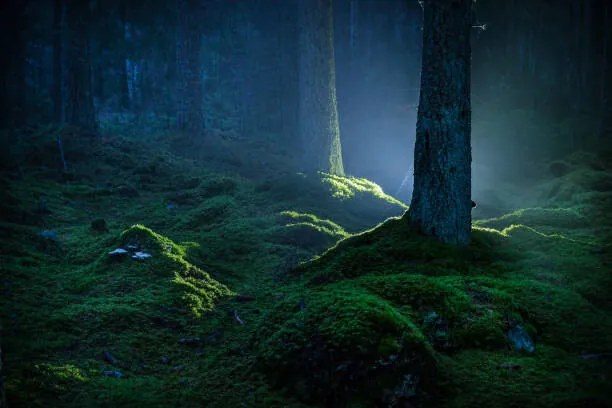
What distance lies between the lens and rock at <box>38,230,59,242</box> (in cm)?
938

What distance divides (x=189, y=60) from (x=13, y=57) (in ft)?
32.5

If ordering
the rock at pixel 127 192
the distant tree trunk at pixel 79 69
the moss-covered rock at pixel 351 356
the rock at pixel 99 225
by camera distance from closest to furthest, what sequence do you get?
1. the moss-covered rock at pixel 351 356
2. the rock at pixel 99 225
3. the rock at pixel 127 192
4. the distant tree trunk at pixel 79 69

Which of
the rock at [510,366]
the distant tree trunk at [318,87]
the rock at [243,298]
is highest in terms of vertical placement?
the distant tree trunk at [318,87]

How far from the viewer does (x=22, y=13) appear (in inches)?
914

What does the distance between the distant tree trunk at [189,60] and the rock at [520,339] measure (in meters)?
15.1

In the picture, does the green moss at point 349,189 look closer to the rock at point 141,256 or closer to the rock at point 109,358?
the rock at point 141,256

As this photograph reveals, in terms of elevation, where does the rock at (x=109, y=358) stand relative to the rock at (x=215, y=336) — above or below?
above

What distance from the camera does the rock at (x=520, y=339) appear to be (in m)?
5.19

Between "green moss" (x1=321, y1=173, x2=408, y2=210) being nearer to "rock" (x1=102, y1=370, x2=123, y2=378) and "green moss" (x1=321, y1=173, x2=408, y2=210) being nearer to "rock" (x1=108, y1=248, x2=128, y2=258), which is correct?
"rock" (x1=108, y1=248, x2=128, y2=258)

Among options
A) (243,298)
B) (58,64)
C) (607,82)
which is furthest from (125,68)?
(607,82)

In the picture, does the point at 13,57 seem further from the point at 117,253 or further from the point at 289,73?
the point at 117,253

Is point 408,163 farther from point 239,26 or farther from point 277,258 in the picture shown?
point 277,258

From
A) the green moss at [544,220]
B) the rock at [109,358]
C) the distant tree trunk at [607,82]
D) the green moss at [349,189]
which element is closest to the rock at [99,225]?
the rock at [109,358]

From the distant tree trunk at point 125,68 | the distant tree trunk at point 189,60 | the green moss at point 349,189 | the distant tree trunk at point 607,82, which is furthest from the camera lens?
the distant tree trunk at point 125,68
